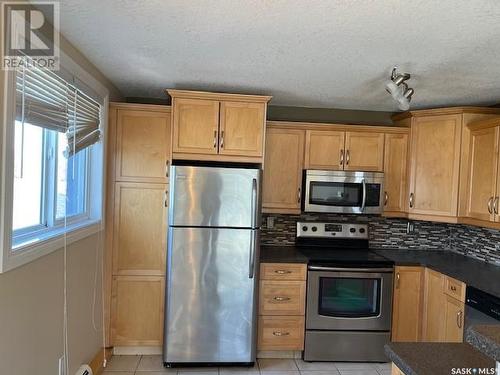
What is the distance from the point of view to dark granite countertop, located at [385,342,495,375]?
3.86 feet

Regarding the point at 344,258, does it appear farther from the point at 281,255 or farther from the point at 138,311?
the point at 138,311

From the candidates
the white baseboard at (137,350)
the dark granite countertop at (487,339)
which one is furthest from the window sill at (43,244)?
the dark granite countertop at (487,339)

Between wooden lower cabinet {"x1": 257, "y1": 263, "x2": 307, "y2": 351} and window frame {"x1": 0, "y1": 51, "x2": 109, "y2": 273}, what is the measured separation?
1396 millimetres

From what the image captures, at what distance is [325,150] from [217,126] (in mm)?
1062

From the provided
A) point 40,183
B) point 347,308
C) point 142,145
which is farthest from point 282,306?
point 40,183

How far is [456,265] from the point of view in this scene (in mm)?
3162

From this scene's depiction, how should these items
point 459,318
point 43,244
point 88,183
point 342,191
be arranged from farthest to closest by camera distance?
point 342,191, point 88,183, point 459,318, point 43,244

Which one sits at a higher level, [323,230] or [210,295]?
[323,230]

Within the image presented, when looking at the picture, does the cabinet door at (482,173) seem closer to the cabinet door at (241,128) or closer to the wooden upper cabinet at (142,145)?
the cabinet door at (241,128)

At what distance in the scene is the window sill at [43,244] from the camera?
163cm

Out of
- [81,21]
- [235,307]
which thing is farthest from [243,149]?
[81,21]

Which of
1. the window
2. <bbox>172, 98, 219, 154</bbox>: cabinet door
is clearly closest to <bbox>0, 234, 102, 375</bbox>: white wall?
the window

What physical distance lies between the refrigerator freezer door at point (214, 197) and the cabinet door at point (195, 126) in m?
0.21

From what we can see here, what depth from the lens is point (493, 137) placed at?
2.94 metres
